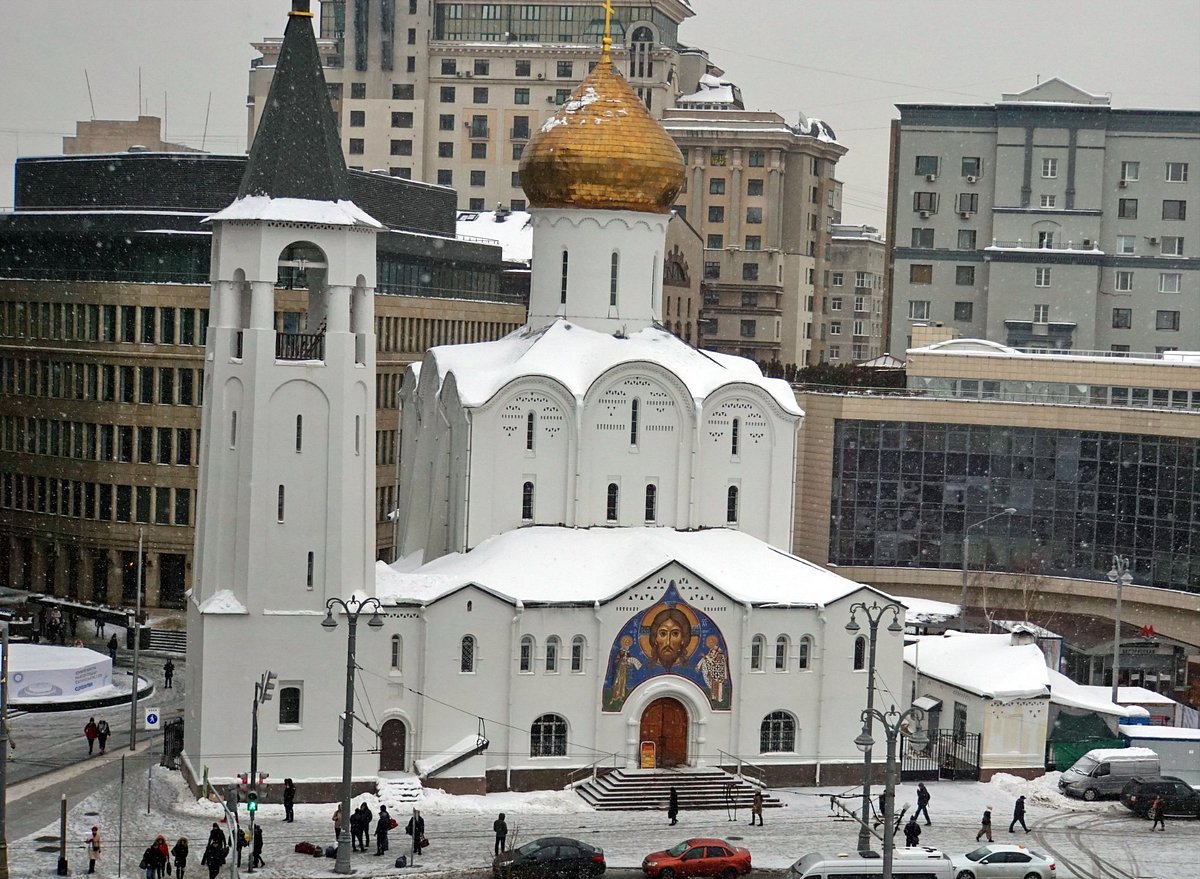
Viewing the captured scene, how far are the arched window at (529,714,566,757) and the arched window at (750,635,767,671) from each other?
475 centimetres

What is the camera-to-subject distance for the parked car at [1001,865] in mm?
41094

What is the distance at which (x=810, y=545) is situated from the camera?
232ft

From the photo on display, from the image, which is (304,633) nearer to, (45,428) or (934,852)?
(934,852)

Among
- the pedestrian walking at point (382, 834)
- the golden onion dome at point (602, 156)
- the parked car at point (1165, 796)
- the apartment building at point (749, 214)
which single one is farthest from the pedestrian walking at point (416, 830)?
the apartment building at point (749, 214)

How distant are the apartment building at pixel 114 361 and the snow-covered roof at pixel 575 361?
1412 centimetres

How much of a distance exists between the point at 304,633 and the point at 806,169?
260 feet

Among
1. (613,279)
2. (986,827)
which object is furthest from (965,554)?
(986,827)

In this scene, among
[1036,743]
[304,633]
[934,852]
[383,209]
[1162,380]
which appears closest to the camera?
[934,852]

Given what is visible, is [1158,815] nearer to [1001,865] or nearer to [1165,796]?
[1165,796]

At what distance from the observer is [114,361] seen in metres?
69.7

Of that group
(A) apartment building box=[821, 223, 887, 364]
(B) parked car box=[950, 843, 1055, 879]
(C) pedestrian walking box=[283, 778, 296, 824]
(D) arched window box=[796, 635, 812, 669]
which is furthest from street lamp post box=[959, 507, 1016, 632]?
(A) apartment building box=[821, 223, 887, 364]

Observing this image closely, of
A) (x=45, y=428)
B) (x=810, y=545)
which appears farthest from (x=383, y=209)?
(x=810, y=545)

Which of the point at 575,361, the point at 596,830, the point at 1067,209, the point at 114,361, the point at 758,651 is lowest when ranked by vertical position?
the point at 596,830

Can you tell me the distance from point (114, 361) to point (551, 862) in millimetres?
34751
